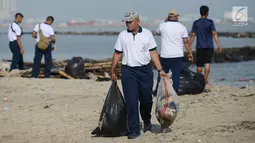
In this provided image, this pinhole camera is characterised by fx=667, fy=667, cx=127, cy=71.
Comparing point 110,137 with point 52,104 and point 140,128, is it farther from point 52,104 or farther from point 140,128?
point 52,104

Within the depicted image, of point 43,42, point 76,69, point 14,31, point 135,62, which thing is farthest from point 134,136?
point 14,31

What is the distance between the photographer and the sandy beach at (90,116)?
8.48 m

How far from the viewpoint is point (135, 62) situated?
8.34 meters

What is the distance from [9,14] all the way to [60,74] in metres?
182

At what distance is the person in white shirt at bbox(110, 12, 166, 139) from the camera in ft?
27.2

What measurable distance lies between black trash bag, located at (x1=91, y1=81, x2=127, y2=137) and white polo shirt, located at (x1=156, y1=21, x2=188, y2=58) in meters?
2.70

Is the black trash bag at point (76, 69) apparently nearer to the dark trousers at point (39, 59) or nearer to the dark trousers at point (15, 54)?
the dark trousers at point (39, 59)

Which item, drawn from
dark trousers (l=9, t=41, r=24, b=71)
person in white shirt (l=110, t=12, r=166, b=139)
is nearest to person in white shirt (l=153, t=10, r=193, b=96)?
person in white shirt (l=110, t=12, r=166, b=139)

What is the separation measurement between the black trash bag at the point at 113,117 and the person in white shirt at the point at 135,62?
0.55 ft

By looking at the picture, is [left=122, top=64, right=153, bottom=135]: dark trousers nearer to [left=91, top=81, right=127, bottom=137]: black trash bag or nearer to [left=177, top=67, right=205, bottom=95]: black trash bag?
[left=91, top=81, right=127, bottom=137]: black trash bag

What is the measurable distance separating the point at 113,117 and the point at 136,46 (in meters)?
0.96

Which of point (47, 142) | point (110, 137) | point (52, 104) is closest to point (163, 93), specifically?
point (110, 137)

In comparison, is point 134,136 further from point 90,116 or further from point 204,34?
point 204,34

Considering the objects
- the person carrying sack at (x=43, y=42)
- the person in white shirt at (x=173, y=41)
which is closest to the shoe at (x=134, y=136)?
the person in white shirt at (x=173, y=41)
